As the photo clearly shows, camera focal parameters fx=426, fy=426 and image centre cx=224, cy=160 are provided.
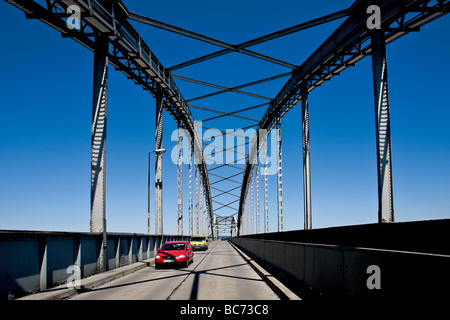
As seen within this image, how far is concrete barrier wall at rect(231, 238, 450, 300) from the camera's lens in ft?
15.6

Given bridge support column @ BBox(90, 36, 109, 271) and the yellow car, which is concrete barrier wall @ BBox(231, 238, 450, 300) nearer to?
bridge support column @ BBox(90, 36, 109, 271)

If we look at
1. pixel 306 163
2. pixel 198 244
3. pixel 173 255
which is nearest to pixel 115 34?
pixel 173 255

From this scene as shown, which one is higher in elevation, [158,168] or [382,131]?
[158,168]

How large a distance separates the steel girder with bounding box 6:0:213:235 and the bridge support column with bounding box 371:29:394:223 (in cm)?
1316

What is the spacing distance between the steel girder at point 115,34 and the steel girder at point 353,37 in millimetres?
10869

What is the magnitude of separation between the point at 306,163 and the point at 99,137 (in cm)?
1590

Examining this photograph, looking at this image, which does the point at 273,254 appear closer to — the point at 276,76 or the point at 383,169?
the point at 383,169

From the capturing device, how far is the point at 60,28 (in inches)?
789

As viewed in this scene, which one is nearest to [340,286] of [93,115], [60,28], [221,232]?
[93,115]

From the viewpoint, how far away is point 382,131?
18578mm

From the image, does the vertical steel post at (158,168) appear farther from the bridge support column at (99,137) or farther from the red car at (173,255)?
the bridge support column at (99,137)

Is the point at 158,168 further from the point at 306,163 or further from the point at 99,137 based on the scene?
the point at 99,137

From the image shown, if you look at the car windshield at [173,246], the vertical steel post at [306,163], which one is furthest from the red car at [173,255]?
the vertical steel post at [306,163]

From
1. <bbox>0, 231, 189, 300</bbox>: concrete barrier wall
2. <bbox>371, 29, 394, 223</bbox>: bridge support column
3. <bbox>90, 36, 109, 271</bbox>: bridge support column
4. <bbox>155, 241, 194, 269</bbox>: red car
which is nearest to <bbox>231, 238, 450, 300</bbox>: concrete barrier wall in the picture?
<bbox>0, 231, 189, 300</bbox>: concrete barrier wall
